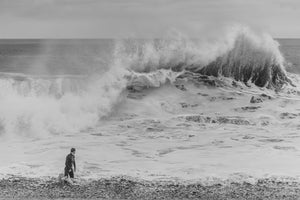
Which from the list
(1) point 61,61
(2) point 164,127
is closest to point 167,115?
(2) point 164,127

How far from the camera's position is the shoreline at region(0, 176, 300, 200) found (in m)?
9.33

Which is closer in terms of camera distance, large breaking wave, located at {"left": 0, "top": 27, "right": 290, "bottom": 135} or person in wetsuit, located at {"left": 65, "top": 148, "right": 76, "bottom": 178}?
person in wetsuit, located at {"left": 65, "top": 148, "right": 76, "bottom": 178}

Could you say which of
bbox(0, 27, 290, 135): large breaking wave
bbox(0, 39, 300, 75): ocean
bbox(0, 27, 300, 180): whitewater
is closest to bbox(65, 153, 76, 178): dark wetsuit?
bbox(0, 27, 300, 180): whitewater

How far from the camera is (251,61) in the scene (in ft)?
77.2

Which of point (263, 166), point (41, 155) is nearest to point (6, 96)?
point (41, 155)

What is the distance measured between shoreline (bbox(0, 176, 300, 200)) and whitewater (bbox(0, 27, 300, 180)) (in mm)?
567

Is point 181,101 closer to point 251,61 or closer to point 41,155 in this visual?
point 251,61

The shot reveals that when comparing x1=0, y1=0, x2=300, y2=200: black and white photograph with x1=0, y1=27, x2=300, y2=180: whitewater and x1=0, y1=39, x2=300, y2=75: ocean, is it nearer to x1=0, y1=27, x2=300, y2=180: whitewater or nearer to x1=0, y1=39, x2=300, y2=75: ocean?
x1=0, y1=27, x2=300, y2=180: whitewater

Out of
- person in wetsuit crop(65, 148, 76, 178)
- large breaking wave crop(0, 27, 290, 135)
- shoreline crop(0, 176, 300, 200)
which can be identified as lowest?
shoreline crop(0, 176, 300, 200)

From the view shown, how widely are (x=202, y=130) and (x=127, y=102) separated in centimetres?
472

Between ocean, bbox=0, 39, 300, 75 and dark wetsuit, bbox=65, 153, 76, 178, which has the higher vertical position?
ocean, bbox=0, 39, 300, 75

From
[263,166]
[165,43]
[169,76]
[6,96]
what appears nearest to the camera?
[263,166]

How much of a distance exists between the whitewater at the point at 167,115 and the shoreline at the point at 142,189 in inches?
22.3

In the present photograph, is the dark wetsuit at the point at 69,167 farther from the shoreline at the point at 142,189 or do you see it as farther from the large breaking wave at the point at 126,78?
the large breaking wave at the point at 126,78
